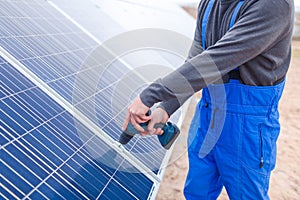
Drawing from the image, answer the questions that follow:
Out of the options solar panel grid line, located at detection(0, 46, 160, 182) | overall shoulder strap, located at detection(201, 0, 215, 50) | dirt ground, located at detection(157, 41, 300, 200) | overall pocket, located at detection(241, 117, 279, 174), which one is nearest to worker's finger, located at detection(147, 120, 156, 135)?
overall pocket, located at detection(241, 117, 279, 174)

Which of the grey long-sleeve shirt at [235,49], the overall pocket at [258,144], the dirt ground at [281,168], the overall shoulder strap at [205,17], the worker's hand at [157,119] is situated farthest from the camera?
the dirt ground at [281,168]

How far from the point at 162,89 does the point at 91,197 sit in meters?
0.95

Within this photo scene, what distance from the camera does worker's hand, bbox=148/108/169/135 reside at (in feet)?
7.41

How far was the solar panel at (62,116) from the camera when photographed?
7.35 feet

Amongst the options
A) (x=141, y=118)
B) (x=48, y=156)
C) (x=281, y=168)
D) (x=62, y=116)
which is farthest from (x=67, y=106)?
(x=281, y=168)

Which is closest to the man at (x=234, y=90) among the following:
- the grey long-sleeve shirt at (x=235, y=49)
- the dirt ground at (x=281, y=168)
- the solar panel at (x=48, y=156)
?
the grey long-sleeve shirt at (x=235, y=49)

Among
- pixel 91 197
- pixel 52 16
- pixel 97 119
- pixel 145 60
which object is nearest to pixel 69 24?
pixel 52 16

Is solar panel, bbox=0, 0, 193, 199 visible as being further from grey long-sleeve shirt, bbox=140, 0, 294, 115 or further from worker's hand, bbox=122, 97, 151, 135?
grey long-sleeve shirt, bbox=140, 0, 294, 115

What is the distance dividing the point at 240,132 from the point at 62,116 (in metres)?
1.39

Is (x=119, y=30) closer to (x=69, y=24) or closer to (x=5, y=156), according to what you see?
(x=69, y=24)

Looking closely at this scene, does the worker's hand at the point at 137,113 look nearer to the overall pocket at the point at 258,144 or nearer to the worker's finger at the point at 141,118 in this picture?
the worker's finger at the point at 141,118

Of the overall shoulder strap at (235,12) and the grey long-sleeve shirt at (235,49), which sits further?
the overall shoulder strap at (235,12)

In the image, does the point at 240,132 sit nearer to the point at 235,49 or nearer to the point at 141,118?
the point at 235,49

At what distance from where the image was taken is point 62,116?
2869mm
